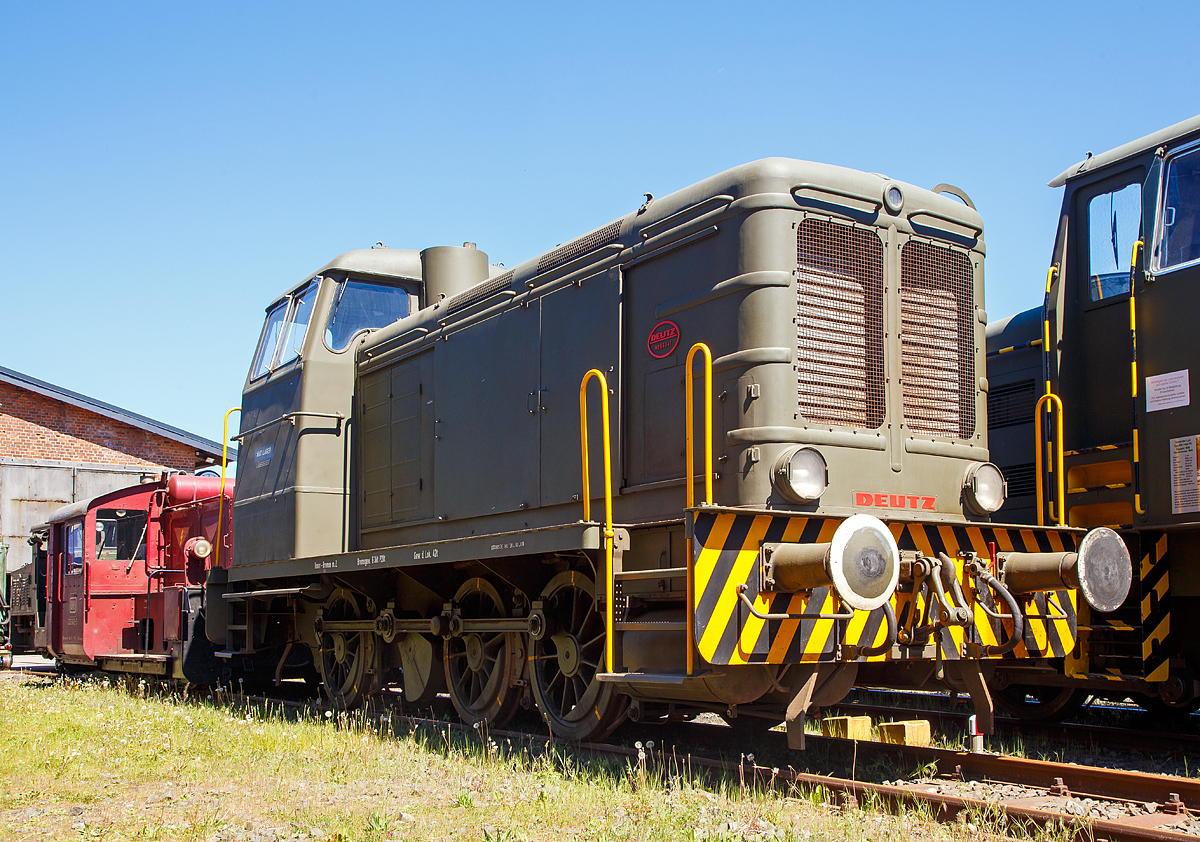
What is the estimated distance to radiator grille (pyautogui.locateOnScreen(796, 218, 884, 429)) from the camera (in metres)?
5.84

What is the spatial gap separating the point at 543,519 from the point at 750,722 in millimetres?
2215

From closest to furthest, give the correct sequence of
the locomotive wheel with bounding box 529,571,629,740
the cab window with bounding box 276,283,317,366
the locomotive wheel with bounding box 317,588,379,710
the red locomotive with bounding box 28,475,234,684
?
the locomotive wheel with bounding box 529,571,629,740 < the locomotive wheel with bounding box 317,588,379,710 < the cab window with bounding box 276,283,317,366 < the red locomotive with bounding box 28,475,234,684

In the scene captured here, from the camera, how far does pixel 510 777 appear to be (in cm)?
564

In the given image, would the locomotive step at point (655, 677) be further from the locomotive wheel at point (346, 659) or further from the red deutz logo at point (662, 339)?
the locomotive wheel at point (346, 659)

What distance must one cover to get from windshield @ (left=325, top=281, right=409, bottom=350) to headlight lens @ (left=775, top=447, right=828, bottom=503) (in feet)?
17.0

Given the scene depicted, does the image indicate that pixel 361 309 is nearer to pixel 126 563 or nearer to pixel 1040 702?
pixel 126 563

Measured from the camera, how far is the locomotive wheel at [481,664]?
738 centimetres

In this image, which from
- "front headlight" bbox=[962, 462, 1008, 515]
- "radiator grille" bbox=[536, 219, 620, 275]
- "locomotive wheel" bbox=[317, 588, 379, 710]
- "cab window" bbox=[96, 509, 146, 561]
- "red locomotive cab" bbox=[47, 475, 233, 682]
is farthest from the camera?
"cab window" bbox=[96, 509, 146, 561]

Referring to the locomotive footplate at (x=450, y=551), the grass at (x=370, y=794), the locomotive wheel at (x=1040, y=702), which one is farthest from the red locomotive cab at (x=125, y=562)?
the locomotive wheel at (x=1040, y=702)

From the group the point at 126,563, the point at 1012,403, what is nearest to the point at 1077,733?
the point at 1012,403

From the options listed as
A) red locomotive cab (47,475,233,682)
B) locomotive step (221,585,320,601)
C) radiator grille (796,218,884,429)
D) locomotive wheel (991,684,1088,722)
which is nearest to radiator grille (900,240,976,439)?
radiator grille (796,218,884,429)

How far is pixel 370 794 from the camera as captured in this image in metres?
5.46

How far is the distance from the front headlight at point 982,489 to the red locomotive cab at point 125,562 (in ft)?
27.9

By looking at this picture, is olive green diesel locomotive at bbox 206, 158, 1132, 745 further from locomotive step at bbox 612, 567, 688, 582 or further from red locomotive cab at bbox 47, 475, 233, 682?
red locomotive cab at bbox 47, 475, 233, 682
